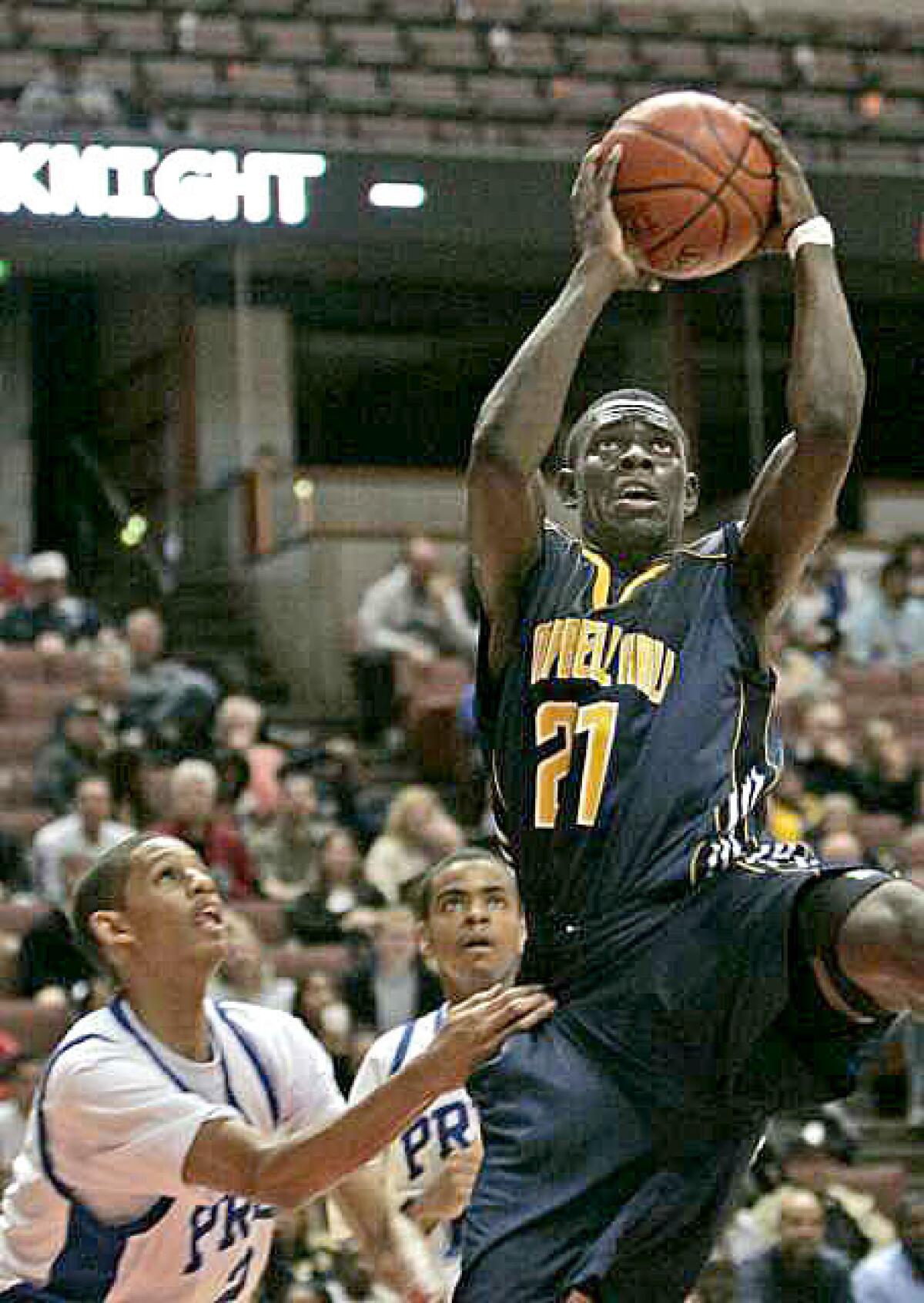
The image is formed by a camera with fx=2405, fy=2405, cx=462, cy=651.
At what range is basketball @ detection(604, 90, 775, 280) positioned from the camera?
13.4ft

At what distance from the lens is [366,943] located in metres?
10.0

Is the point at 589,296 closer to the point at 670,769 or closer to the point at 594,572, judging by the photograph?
the point at 594,572

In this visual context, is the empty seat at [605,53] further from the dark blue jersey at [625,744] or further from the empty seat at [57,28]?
the dark blue jersey at [625,744]

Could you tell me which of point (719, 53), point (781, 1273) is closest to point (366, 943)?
point (781, 1273)

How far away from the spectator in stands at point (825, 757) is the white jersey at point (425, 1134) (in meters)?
7.34

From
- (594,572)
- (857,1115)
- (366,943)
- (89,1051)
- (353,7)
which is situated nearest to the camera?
(594,572)

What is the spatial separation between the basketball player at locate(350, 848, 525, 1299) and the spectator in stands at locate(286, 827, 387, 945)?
14.9 ft

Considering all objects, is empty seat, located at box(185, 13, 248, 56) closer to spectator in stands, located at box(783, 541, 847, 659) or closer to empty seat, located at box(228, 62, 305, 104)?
empty seat, located at box(228, 62, 305, 104)

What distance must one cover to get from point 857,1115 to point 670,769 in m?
7.56

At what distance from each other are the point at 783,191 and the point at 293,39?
1418cm

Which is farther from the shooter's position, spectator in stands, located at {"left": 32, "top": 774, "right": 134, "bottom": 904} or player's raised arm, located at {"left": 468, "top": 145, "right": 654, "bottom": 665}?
spectator in stands, located at {"left": 32, "top": 774, "right": 134, "bottom": 904}

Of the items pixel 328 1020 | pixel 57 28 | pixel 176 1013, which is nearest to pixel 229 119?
pixel 57 28

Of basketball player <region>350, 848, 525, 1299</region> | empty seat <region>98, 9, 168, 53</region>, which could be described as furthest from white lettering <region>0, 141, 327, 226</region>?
basketball player <region>350, 848, 525, 1299</region>

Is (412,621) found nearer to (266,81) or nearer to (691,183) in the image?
(266,81)
